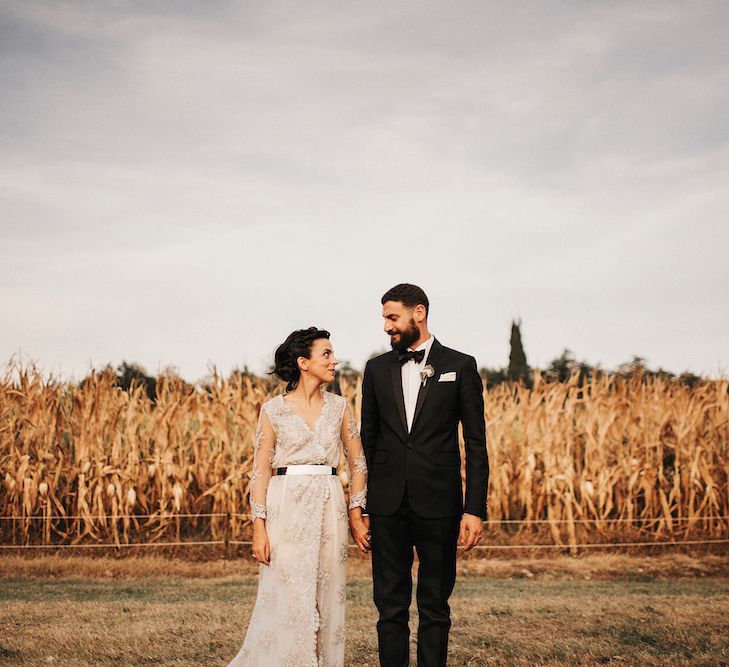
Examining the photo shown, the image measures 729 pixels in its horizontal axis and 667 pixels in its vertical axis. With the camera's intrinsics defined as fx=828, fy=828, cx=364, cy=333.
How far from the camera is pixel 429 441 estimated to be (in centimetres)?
429

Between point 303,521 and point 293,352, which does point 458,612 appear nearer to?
point 303,521

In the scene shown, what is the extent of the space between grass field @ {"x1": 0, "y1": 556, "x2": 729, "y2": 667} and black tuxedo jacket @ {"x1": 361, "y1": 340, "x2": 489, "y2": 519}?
1865 mm

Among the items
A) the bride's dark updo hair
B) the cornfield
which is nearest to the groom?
the bride's dark updo hair

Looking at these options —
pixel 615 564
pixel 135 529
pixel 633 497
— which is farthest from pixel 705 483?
pixel 135 529

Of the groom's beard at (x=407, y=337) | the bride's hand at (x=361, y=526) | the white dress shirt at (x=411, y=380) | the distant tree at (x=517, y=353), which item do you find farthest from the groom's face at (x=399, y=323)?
the distant tree at (x=517, y=353)

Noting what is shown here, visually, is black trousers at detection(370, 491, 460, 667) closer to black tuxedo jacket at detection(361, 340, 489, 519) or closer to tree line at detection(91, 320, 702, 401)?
black tuxedo jacket at detection(361, 340, 489, 519)

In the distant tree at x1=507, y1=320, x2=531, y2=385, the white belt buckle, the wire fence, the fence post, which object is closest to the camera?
the white belt buckle

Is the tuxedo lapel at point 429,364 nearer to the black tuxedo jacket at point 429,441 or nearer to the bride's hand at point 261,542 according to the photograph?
the black tuxedo jacket at point 429,441

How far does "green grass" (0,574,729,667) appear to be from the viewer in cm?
562

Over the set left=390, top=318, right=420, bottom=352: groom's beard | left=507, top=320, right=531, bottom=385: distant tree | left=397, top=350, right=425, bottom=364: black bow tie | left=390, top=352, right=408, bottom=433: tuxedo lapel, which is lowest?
left=390, top=352, right=408, bottom=433: tuxedo lapel

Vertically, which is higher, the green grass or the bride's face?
the bride's face

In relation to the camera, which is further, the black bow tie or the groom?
the black bow tie

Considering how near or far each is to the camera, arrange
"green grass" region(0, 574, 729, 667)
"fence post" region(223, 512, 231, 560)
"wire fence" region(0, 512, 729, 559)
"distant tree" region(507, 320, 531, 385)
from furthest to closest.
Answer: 1. "distant tree" region(507, 320, 531, 385)
2. "wire fence" region(0, 512, 729, 559)
3. "fence post" region(223, 512, 231, 560)
4. "green grass" region(0, 574, 729, 667)

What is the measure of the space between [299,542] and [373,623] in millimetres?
2812
